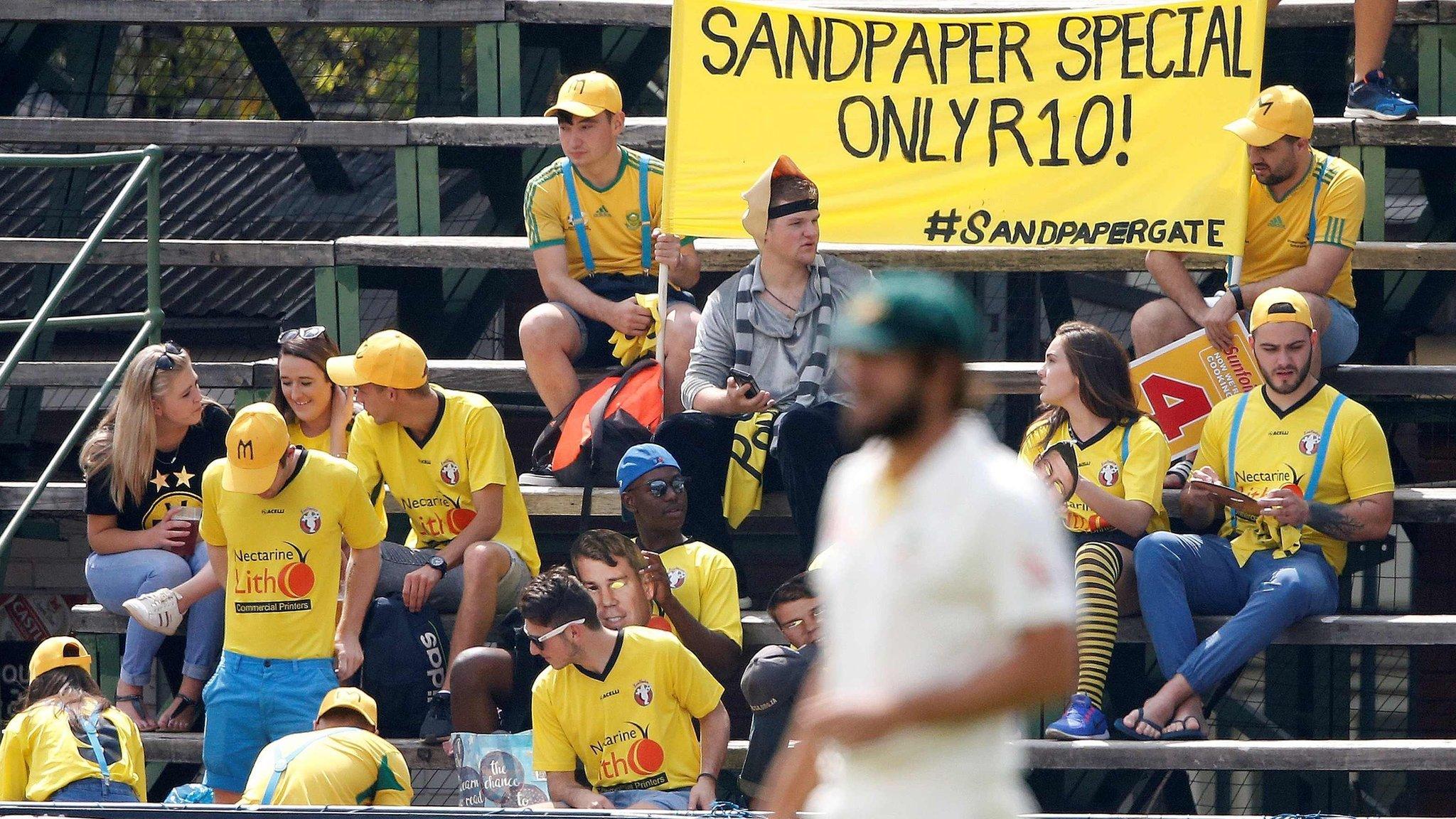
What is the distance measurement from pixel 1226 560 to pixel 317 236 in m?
6.56

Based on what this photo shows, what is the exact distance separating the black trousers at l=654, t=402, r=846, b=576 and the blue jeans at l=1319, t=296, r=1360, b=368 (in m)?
1.85

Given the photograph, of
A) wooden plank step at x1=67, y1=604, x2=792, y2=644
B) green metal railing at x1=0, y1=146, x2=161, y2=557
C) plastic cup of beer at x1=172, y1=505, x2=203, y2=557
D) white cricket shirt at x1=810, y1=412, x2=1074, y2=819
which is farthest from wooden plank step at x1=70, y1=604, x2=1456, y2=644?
white cricket shirt at x1=810, y1=412, x2=1074, y2=819

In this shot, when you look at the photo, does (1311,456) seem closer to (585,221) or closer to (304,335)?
(585,221)

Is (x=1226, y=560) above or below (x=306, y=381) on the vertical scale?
below

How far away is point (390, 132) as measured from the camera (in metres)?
7.68

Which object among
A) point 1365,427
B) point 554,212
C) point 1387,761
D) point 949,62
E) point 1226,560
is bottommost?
point 1387,761

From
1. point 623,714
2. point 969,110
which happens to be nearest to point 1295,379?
point 969,110

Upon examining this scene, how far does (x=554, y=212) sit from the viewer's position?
22.1ft

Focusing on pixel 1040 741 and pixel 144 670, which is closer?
pixel 1040 741

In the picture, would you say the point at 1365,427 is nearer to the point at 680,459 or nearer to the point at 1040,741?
the point at 1040,741

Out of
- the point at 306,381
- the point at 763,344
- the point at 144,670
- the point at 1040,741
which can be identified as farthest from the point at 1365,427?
the point at 144,670

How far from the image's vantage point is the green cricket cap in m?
2.36

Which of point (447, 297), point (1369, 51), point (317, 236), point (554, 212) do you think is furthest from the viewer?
point (317, 236)

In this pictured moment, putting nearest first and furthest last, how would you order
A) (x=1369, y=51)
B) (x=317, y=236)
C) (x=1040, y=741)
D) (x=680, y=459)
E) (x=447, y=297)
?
(x=1040, y=741) < (x=680, y=459) < (x=1369, y=51) < (x=447, y=297) < (x=317, y=236)
